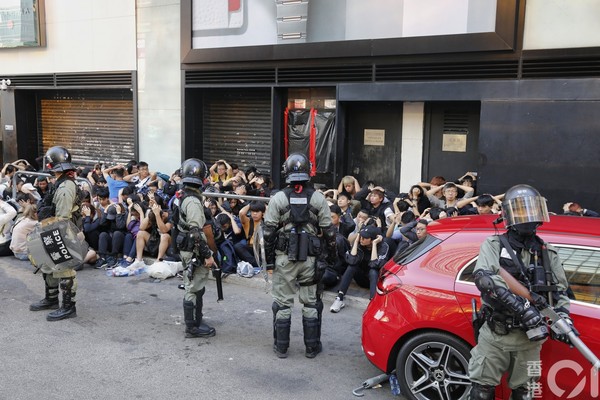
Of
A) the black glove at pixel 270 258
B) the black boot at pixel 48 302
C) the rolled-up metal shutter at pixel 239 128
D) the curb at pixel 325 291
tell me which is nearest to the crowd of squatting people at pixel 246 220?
the curb at pixel 325 291

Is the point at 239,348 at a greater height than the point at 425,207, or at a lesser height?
lesser

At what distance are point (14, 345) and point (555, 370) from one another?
502cm

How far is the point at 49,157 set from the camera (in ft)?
21.6

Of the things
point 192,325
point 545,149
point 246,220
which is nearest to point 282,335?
point 192,325

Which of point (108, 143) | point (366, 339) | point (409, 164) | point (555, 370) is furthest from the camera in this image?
point (108, 143)

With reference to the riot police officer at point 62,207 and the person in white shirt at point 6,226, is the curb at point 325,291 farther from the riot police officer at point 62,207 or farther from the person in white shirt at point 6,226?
the person in white shirt at point 6,226

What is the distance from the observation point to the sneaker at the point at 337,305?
6879 mm

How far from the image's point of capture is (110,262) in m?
9.00

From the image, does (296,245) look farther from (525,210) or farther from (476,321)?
(525,210)

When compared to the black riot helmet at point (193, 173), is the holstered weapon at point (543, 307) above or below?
below

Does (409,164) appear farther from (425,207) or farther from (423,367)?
(423,367)

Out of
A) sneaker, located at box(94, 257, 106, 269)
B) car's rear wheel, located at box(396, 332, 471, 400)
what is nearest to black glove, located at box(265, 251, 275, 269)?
car's rear wheel, located at box(396, 332, 471, 400)

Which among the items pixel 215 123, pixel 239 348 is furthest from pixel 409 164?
pixel 239 348

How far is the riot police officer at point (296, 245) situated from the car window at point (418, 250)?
36.8 inches
